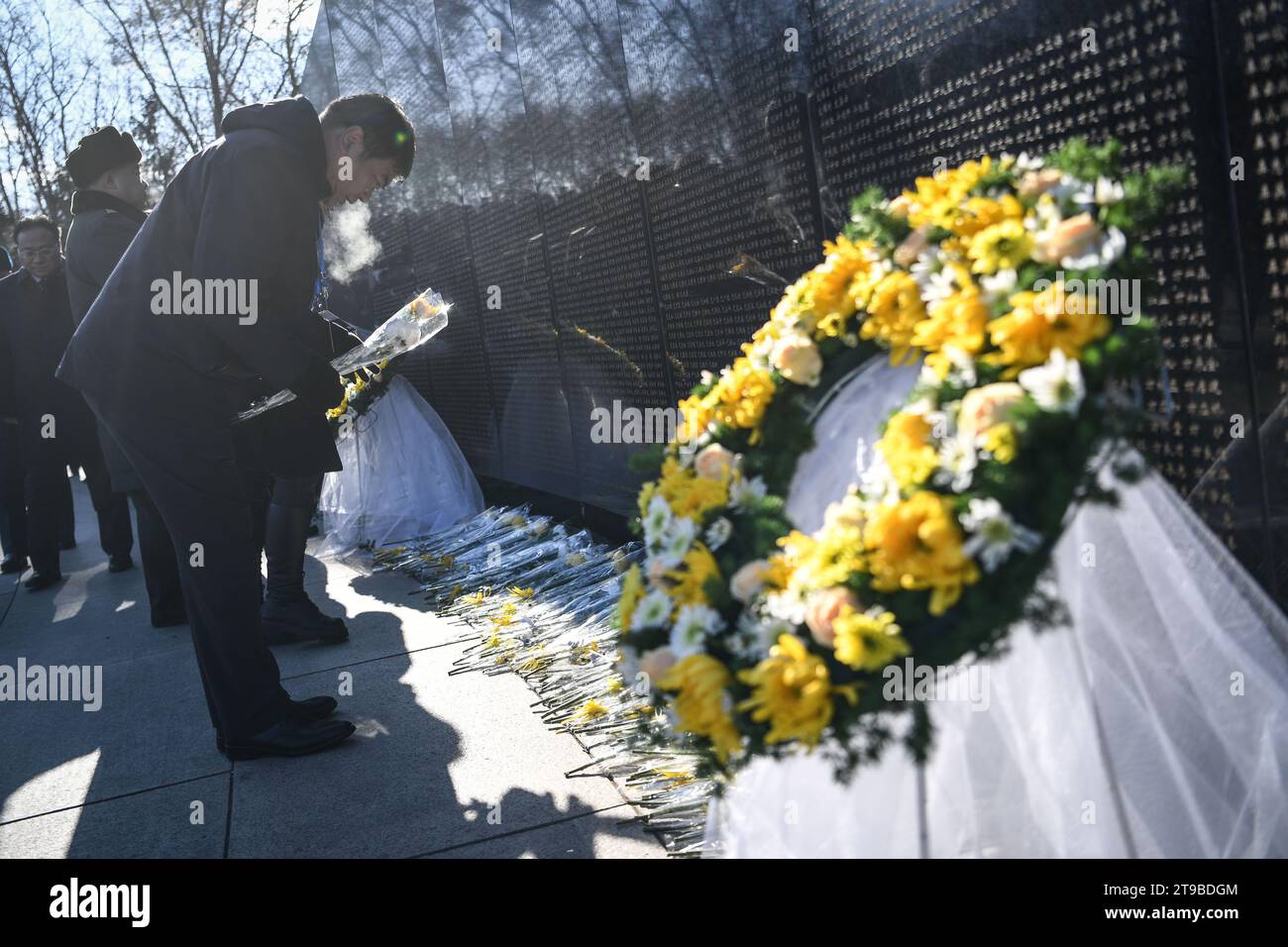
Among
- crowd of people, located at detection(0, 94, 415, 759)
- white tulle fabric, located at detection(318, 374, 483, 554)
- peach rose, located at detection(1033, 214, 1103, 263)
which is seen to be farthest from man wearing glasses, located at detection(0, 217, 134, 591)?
peach rose, located at detection(1033, 214, 1103, 263)

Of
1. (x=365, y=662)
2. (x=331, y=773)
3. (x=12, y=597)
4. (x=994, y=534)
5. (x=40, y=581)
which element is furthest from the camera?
(x=40, y=581)

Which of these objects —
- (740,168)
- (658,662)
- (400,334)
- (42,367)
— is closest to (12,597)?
(42,367)

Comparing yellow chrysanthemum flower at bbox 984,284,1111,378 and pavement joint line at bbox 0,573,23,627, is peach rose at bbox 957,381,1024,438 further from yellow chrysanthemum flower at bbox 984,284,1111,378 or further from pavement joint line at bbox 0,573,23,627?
pavement joint line at bbox 0,573,23,627

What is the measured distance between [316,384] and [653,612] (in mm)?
2192

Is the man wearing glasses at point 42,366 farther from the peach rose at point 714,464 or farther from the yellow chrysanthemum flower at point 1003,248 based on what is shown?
the yellow chrysanthemum flower at point 1003,248

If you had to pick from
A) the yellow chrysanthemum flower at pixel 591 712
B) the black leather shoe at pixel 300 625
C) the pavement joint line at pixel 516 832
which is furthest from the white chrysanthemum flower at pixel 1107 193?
the black leather shoe at pixel 300 625

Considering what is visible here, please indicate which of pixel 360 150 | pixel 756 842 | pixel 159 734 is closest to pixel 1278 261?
pixel 756 842

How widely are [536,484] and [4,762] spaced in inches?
145

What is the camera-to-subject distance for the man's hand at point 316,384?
12.7 ft

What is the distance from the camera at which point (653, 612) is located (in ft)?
6.89

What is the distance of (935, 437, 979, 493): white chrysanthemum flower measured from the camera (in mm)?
1657

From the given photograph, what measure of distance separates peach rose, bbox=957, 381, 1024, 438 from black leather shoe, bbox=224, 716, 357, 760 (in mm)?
2641

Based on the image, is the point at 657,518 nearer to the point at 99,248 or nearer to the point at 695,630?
the point at 695,630

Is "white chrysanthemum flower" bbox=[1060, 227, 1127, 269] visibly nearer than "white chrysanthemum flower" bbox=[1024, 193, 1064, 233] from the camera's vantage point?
Yes
